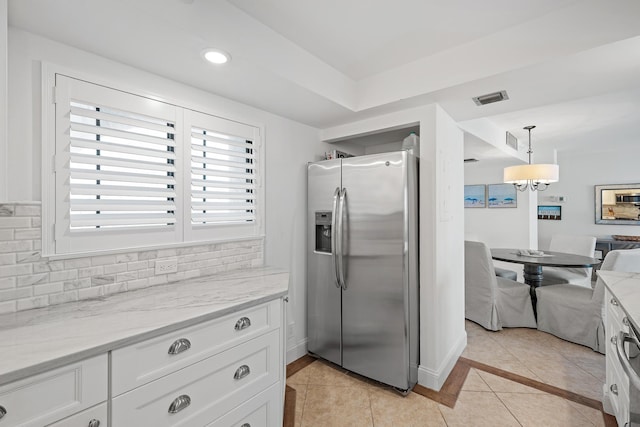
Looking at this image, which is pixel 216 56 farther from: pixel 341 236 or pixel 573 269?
pixel 573 269

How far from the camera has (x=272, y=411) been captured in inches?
63.9

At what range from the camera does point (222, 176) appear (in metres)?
2.10

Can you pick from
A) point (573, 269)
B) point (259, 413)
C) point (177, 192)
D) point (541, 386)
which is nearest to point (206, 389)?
point (259, 413)

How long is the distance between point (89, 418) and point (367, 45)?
2322mm

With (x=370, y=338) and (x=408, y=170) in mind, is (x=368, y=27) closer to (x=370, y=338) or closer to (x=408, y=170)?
(x=408, y=170)

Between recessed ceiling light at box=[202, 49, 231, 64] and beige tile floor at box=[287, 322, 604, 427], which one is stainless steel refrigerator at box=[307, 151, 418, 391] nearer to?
beige tile floor at box=[287, 322, 604, 427]

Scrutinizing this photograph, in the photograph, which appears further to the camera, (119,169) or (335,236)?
(335,236)

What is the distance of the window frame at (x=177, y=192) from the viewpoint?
1398 mm

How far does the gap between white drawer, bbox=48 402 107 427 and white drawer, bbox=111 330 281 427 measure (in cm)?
3

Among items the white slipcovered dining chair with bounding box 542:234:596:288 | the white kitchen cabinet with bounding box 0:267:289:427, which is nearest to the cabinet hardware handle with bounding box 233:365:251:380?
the white kitchen cabinet with bounding box 0:267:289:427

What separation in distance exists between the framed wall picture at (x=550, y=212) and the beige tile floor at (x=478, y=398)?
4.10 m

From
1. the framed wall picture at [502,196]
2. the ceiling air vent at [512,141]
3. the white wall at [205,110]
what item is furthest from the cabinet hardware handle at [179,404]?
the framed wall picture at [502,196]

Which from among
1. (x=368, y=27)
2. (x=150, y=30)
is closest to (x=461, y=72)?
(x=368, y=27)

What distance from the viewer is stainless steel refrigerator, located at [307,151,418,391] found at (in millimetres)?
2164
